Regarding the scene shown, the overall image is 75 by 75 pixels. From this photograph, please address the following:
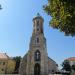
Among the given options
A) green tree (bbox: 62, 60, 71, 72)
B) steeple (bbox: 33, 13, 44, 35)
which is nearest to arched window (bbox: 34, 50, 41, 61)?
steeple (bbox: 33, 13, 44, 35)

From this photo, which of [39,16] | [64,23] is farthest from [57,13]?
[39,16]

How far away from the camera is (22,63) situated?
5909 centimetres

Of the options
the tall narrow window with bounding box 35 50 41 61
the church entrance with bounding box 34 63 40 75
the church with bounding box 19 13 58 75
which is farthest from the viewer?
the tall narrow window with bounding box 35 50 41 61

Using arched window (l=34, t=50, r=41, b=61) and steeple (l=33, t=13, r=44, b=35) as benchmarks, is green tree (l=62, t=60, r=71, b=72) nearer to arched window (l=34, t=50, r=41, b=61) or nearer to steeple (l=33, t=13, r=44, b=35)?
arched window (l=34, t=50, r=41, b=61)

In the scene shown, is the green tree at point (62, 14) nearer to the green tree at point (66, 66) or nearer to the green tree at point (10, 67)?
the green tree at point (66, 66)

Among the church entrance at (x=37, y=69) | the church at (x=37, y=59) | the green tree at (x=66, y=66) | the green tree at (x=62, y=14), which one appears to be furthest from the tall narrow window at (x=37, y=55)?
the green tree at (x=62, y=14)

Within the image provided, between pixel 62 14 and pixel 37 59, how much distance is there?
42.1m

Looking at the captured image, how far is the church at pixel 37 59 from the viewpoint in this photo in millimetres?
56438

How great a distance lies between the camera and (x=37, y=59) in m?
58.2

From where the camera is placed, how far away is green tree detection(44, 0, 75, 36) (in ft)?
52.1

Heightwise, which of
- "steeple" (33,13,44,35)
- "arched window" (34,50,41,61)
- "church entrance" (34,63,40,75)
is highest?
"steeple" (33,13,44,35)

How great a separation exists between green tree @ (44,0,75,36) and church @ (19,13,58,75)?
37703 mm

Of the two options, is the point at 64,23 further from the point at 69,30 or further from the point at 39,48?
the point at 39,48

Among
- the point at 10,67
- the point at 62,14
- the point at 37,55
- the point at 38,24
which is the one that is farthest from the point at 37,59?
the point at 62,14
